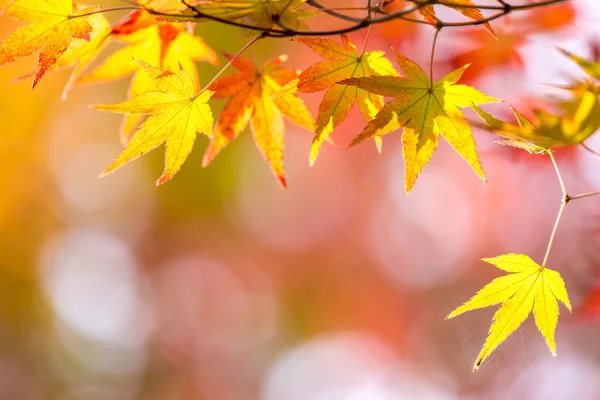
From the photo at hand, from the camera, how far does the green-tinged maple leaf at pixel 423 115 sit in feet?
2.39

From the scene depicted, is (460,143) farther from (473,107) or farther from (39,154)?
(39,154)

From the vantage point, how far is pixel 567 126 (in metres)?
0.54

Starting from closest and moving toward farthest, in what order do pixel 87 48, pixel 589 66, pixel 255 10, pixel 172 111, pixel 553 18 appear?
pixel 589 66
pixel 255 10
pixel 172 111
pixel 87 48
pixel 553 18

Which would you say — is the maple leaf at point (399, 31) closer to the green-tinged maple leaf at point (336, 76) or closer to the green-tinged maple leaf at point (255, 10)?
Result: the green-tinged maple leaf at point (336, 76)

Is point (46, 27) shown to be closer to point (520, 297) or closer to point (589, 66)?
point (589, 66)

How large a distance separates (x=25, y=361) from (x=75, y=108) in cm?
323

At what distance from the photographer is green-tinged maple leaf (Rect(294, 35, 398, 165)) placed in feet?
2.55

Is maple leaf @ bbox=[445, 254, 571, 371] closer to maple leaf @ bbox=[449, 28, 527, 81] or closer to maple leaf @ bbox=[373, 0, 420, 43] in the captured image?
maple leaf @ bbox=[449, 28, 527, 81]

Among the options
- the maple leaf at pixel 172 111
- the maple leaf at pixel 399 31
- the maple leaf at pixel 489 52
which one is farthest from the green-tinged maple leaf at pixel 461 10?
the maple leaf at pixel 399 31

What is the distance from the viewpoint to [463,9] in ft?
2.40

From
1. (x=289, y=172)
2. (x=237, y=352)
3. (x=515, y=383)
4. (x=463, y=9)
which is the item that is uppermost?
(x=463, y=9)

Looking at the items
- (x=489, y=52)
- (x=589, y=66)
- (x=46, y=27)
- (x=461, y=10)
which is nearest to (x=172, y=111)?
(x=46, y=27)

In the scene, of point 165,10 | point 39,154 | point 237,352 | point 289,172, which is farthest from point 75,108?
point 165,10

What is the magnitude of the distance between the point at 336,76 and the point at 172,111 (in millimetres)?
251
